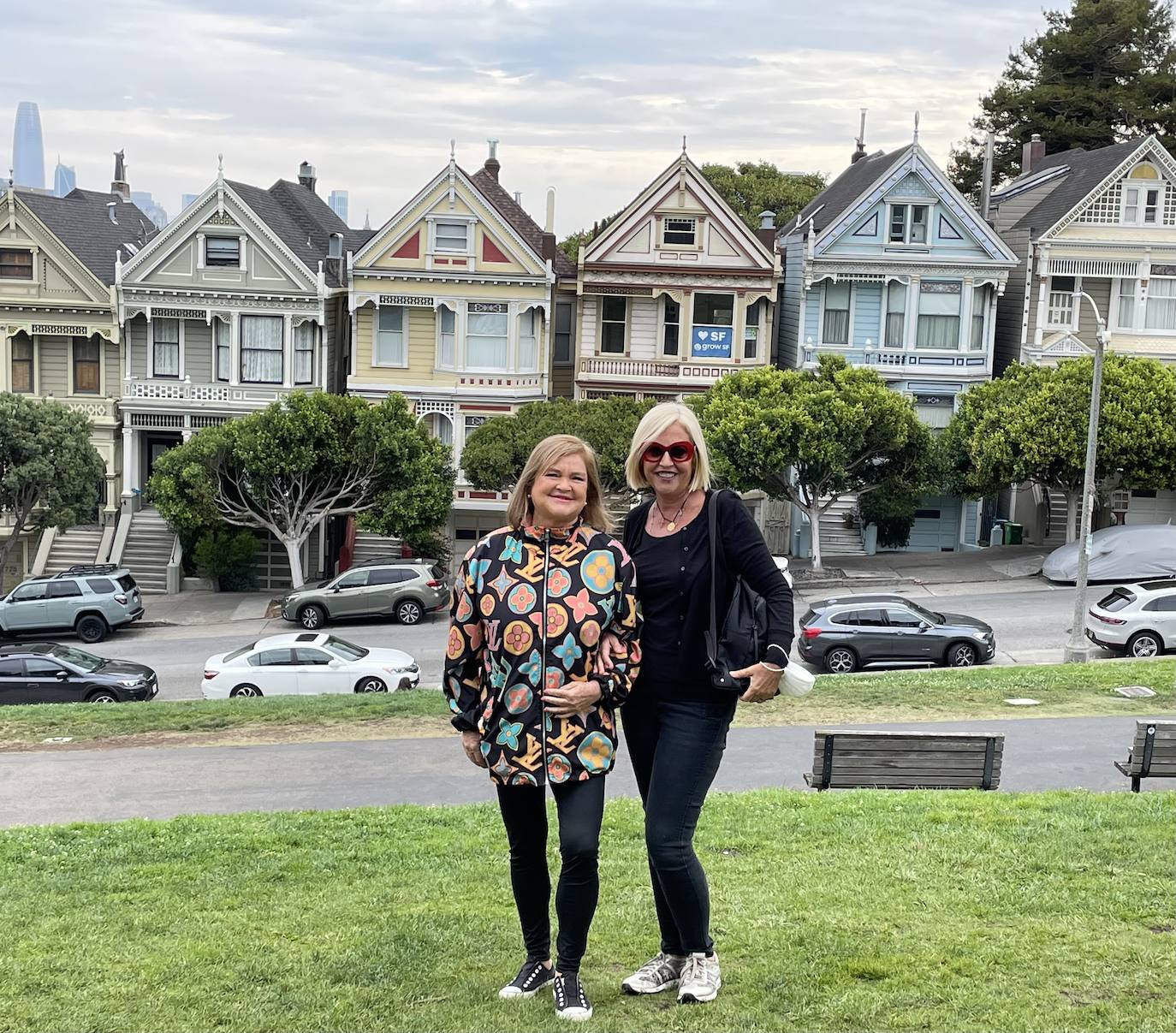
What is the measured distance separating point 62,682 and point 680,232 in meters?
23.8

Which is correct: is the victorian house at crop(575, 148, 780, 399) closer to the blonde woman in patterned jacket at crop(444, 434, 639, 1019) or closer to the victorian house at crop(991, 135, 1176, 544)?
the victorian house at crop(991, 135, 1176, 544)

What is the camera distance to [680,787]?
6852 mm

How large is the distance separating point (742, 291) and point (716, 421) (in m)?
8.18

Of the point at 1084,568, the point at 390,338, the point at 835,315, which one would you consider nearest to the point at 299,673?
the point at 1084,568

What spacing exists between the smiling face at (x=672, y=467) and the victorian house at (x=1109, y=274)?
37.6 meters

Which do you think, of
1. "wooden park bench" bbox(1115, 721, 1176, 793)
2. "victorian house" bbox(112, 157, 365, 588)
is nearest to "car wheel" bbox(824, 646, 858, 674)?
"wooden park bench" bbox(1115, 721, 1176, 793)

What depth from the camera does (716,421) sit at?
3697 cm

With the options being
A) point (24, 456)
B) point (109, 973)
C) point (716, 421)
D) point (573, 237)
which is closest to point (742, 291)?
point (716, 421)

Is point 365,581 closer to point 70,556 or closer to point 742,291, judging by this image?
point 70,556

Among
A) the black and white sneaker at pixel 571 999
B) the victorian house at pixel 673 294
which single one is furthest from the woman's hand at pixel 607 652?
the victorian house at pixel 673 294

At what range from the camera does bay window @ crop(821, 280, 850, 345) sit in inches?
1725

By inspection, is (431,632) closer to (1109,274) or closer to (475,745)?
(1109,274)

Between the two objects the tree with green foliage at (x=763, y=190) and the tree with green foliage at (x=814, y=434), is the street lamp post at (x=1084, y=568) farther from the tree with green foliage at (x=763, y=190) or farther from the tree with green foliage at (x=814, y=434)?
the tree with green foliage at (x=763, y=190)

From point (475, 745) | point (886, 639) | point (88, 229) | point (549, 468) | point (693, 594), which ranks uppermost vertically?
point (88, 229)
